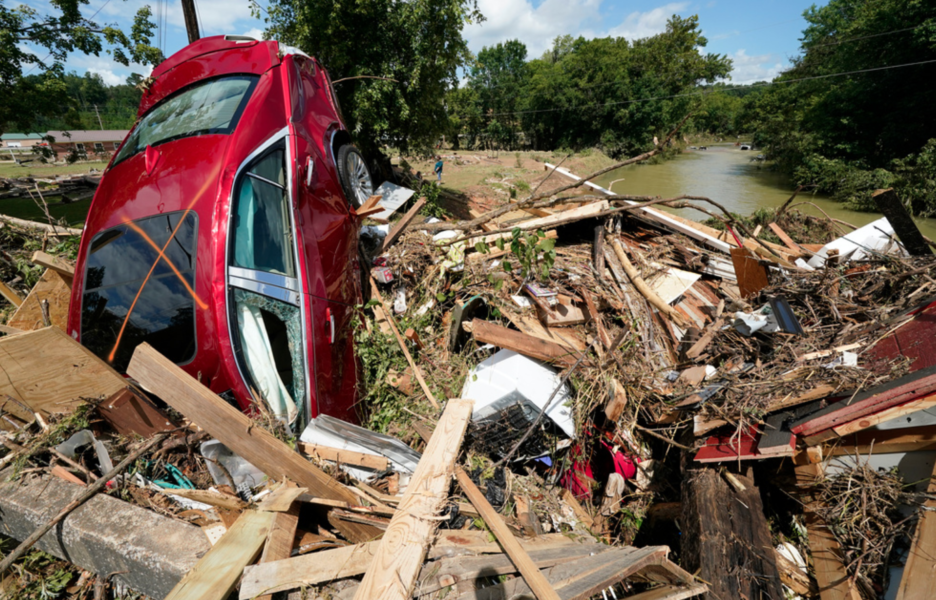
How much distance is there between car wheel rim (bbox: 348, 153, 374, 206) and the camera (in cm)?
457

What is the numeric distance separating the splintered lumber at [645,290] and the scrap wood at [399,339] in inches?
89.1

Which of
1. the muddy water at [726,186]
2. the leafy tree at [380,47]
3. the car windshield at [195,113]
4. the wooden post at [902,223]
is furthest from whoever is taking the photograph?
the muddy water at [726,186]

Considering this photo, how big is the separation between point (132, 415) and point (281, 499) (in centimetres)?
126

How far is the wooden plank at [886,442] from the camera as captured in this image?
7.31ft

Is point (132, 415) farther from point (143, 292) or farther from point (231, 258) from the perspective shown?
point (231, 258)

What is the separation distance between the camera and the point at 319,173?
348 centimetres

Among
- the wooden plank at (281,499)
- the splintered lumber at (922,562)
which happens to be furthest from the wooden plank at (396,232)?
the splintered lumber at (922,562)

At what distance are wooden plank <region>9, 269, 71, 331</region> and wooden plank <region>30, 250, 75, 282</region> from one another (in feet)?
0.19

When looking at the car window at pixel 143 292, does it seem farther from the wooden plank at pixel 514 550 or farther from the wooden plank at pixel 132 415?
the wooden plank at pixel 514 550

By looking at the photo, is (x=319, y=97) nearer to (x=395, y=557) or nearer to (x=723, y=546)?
(x=395, y=557)

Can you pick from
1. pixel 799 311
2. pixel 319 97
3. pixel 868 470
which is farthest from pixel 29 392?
pixel 799 311

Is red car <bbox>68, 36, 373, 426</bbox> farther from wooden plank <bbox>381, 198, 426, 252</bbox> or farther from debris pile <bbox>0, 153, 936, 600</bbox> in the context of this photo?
wooden plank <bbox>381, 198, 426, 252</bbox>

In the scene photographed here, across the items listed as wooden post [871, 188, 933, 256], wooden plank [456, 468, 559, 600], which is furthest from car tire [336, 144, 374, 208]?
wooden post [871, 188, 933, 256]

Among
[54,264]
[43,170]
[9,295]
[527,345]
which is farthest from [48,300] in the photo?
[43,170]
